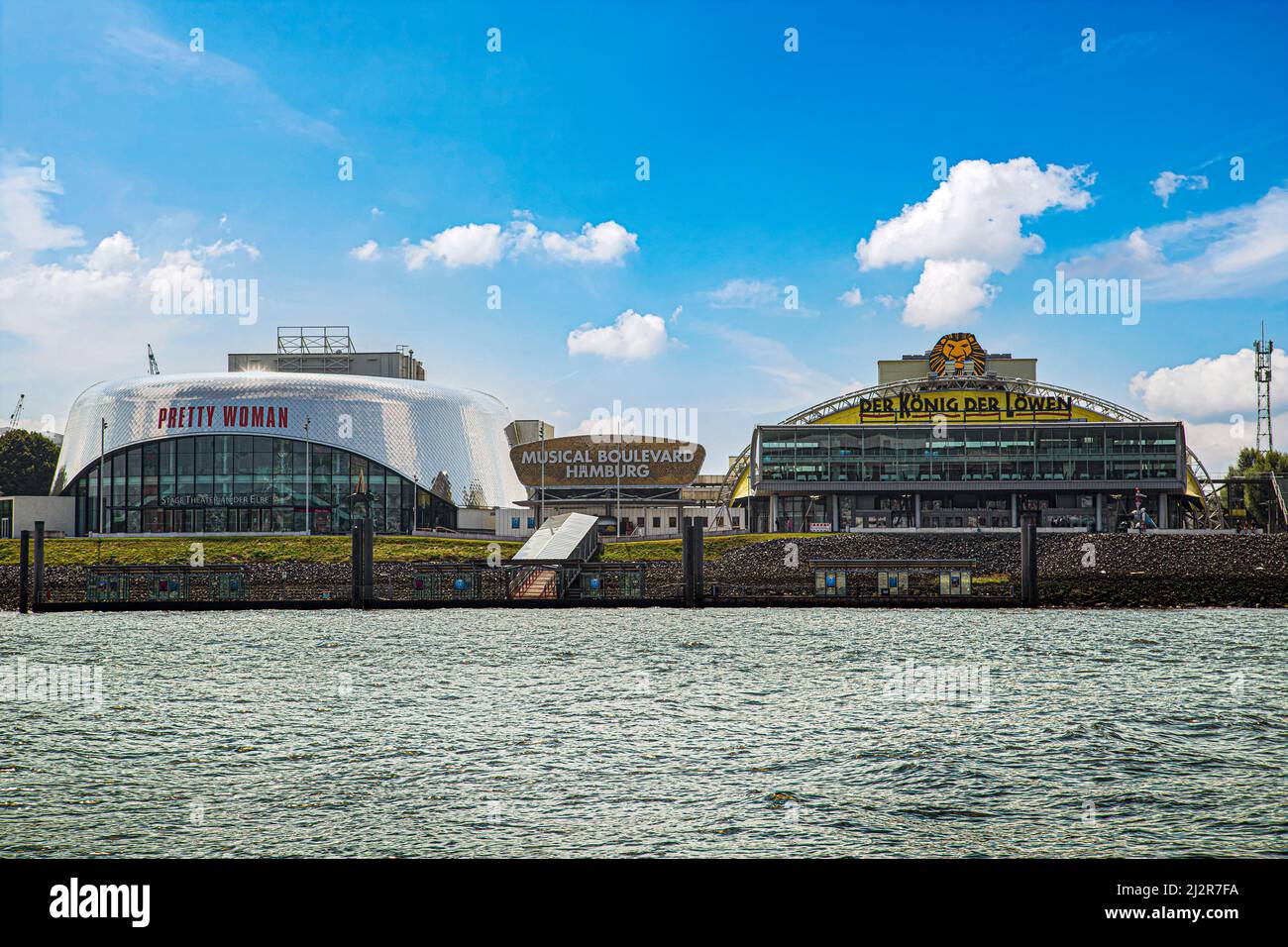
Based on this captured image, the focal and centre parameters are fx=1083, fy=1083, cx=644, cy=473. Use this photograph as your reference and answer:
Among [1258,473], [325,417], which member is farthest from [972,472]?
[325,417]

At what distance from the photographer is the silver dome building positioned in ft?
385

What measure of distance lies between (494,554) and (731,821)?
72.1m

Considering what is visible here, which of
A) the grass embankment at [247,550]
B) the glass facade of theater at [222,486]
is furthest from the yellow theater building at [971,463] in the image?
the glass facade of theater at [222,486]

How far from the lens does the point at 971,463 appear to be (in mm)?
112750

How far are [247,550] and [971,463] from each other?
71.6 metres

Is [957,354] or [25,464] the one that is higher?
[957,354]

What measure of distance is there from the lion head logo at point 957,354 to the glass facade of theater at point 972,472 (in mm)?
10119

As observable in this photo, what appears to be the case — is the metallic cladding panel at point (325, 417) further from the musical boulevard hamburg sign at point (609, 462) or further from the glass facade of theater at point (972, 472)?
the glass facade of theater at point (972, 472)

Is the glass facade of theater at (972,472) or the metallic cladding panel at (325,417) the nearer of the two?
the glass facade of theater at (972,472)

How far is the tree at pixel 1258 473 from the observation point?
12750 cm

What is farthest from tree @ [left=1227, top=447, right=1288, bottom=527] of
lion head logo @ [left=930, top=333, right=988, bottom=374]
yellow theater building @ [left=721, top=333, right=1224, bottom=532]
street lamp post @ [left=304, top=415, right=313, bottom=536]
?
street lamp post @ [left=304, top=415, right=313, bottom=536]

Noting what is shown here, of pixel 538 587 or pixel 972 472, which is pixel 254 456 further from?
pixel 972 472

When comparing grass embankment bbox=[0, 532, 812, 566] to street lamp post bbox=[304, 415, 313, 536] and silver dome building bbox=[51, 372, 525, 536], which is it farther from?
silver dome building bbox=[51, 372, 525, 536]

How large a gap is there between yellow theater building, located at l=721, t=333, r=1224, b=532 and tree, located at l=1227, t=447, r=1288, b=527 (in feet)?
41.9
